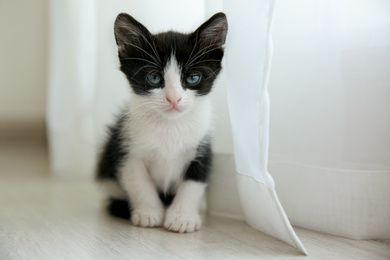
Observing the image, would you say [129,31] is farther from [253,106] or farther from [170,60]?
[253,106]

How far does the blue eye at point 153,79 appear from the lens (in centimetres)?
126

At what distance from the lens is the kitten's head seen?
4.05 ft

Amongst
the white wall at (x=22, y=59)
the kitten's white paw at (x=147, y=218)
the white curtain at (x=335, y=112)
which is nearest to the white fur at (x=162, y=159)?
the kitten's white paw at (x=147, y=218)

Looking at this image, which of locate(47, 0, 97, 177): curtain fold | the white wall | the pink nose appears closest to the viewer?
the pink nose

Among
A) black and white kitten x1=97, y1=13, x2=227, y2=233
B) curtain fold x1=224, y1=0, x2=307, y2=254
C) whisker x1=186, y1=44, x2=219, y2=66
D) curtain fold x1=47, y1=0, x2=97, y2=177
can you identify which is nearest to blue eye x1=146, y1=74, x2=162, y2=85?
black and white kitten x1=97, y1=13, x2=227, y2=233

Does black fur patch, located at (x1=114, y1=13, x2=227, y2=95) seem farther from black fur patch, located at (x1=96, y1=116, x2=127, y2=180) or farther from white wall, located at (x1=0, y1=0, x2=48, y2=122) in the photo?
white wall, located at (x1=0, y1=0, x2=48, y2=122)

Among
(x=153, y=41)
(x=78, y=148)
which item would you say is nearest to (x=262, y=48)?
(x=153, y=41)

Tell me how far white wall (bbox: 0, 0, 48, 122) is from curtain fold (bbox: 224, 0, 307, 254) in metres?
2.85

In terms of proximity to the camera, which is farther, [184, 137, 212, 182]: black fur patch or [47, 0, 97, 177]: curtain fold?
[47, 0, 97, 177]: curtain fold

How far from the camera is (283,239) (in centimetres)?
112

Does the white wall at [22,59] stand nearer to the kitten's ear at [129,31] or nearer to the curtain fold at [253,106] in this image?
the kitten's ear at [129,31]

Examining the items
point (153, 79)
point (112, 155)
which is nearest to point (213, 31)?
point (153, 79)

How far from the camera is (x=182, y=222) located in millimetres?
1288

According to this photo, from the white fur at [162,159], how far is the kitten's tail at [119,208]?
105mm
